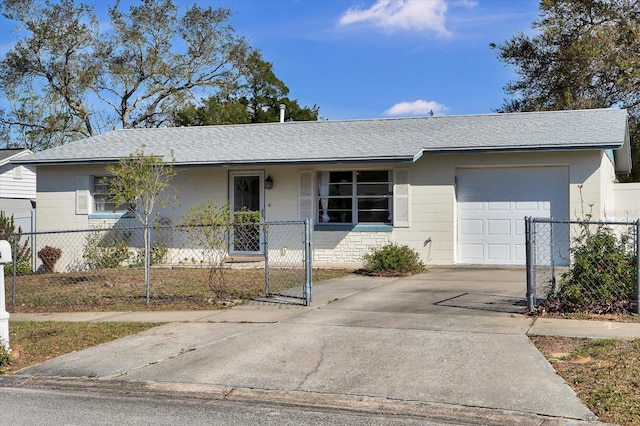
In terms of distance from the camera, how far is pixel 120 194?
492 inches

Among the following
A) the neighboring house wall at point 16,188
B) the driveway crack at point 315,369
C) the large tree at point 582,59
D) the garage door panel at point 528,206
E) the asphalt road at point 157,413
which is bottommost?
the asphalt road at point 157,413

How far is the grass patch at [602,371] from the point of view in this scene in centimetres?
520

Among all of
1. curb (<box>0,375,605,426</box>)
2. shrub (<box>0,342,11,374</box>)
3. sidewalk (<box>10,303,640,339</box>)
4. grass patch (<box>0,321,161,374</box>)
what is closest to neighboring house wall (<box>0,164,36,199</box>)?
sidewalk (<box>10,303,640,339</box>)

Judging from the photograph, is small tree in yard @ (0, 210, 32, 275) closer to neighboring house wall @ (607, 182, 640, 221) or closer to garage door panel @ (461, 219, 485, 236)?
garage door panel @ (461, 219, 485, 236)

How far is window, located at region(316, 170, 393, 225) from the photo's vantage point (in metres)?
17.0

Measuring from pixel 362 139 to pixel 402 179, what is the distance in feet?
6.78

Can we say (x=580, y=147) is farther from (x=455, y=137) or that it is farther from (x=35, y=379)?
(x=35, y=379)

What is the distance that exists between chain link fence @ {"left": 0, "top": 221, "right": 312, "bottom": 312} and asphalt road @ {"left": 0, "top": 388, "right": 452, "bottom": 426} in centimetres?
441

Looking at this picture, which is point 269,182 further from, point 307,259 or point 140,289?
point 307,259

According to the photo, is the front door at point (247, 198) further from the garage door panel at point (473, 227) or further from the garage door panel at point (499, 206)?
the garage door panel at point (499, 206)

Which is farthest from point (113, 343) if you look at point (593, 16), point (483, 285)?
point (593, 16)

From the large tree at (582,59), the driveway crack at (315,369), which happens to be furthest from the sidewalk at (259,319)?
the large tree at (582,59)

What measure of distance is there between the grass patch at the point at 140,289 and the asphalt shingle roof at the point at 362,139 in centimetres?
328

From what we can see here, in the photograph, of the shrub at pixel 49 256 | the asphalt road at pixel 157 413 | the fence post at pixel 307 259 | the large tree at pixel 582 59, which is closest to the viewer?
the asphalt road at pixel 157 413
